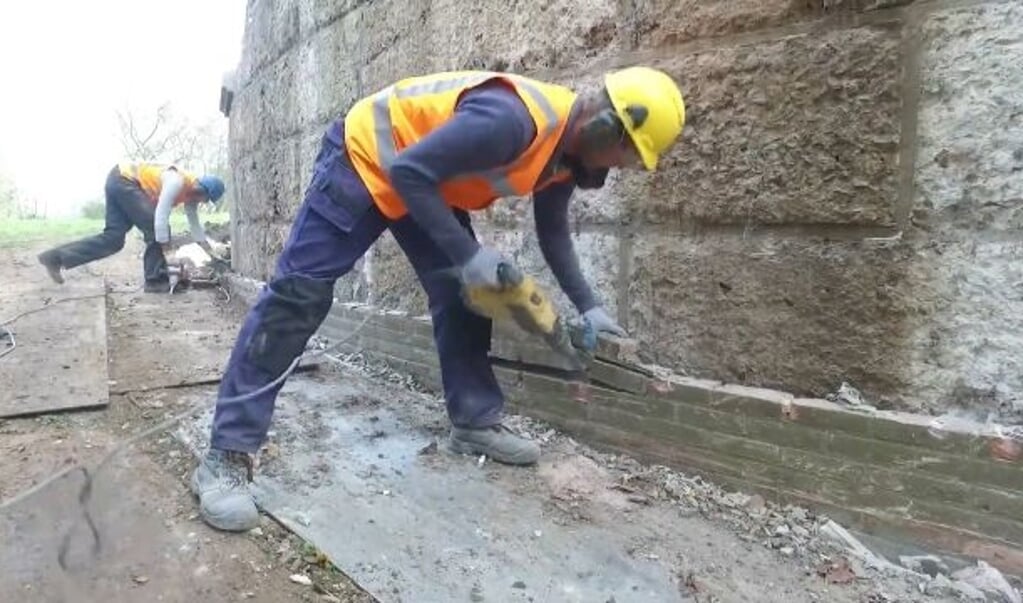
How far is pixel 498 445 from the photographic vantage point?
8.61ft

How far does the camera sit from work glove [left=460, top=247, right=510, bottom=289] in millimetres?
2104

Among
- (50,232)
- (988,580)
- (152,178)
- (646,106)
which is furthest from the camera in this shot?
(50,232)

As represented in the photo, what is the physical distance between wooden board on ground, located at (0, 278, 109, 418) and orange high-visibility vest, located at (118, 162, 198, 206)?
1.47 metres

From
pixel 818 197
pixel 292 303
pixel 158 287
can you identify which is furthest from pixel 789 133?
pixel 158 287

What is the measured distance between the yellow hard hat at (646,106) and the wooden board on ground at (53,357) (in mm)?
2549

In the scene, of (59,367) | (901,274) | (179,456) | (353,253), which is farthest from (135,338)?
(901,274)

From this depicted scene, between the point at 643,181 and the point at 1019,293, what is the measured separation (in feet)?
3.73

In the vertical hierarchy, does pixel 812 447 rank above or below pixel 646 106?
below

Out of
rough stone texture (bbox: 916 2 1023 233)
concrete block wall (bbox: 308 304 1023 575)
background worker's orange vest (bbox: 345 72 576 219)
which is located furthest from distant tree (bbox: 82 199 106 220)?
rough stone texture (bbox: 916 2 1023 233)

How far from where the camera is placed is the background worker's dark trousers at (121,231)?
22.9 feet

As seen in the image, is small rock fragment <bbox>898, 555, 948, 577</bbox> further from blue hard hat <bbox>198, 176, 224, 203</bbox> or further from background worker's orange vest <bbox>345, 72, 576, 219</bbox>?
blue hard hat <bbox>198, 176, 224, 203</bbox>

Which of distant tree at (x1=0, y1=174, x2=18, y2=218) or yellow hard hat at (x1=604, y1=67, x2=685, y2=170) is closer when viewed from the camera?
yellow hard hat at (x1=604, y1=67, x2=685, y2=170)

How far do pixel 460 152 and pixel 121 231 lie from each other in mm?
6357

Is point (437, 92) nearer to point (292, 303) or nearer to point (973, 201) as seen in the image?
point (292, 303)
